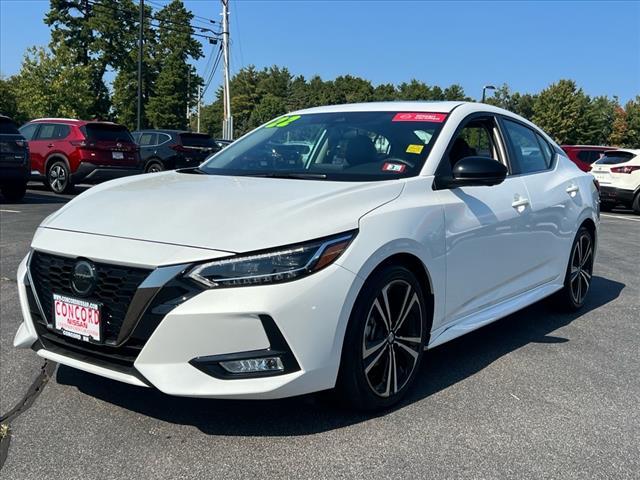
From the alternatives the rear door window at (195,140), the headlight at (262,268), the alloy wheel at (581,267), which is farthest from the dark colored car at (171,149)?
the headlight at (262,268)

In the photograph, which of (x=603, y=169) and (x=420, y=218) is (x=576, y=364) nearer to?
(x=420, y=218)

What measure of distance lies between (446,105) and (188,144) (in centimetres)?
1500

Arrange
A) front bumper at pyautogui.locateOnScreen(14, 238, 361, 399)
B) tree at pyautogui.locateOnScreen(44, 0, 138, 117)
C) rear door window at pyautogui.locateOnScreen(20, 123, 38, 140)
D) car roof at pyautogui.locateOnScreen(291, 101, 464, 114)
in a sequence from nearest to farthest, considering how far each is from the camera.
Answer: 1. front bumper at pyautogui.locateOnScreen(14, 238, 361, 399)
2. car roof at pyautogui.locateOnScreen(291, 101, 464, 114)
3. rear door window at pyautogui.locateOnScreen(20, 123, 38, 140)
4. tree at pyautogui.locateOnScreen(44, 0, 138, 117)

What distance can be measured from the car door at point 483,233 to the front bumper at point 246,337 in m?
1.01

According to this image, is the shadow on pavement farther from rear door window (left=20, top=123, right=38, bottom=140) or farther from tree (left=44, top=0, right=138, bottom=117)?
tree (left=44, top=0, right=138, bottom=117)

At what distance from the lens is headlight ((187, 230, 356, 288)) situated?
101 inches

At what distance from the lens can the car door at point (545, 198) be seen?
4457 mm

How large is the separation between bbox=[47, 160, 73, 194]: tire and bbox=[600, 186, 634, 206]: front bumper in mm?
12923

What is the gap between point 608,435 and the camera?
9.88ft

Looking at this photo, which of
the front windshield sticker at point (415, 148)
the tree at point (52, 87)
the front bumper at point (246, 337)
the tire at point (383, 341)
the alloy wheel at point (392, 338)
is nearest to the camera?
the front bumper at point (246, 337)

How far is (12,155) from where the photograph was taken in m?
11.5

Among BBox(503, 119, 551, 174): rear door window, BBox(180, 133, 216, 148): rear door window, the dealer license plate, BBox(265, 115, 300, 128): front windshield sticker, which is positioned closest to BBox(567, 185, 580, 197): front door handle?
BBox(503, 119, 551, 174): rear door window

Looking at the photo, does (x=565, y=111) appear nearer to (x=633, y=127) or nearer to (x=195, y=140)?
(x=633, y=127)

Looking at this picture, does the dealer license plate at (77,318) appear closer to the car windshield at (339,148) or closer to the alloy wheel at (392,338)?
the alloy wheel at (392,338)
